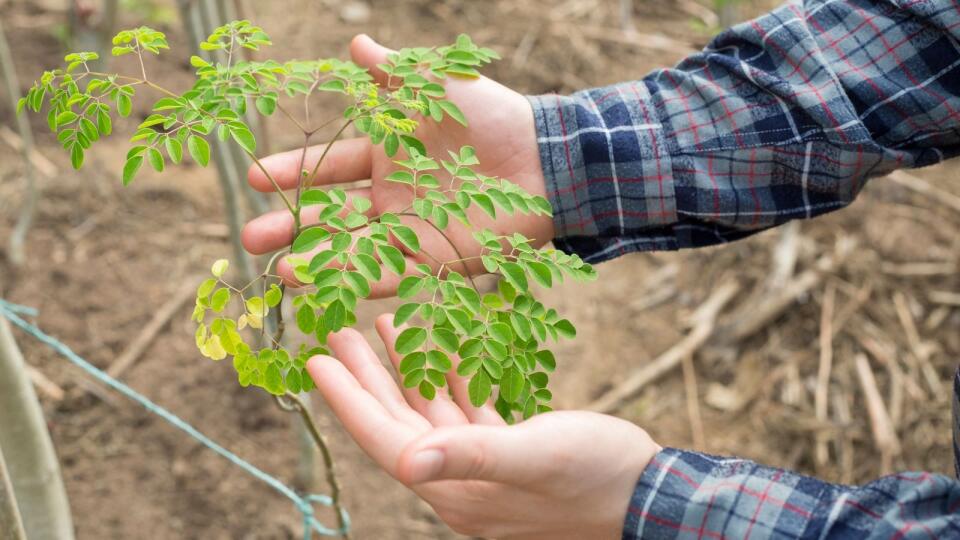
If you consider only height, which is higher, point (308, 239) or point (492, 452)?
point (308, 239)

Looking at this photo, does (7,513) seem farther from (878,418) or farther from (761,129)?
(878,418)

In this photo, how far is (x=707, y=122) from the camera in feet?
5.57

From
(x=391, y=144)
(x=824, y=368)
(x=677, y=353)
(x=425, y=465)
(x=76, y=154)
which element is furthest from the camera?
(x=677, y=353)

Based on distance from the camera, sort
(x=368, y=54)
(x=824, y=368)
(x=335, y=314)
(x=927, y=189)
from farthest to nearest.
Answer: (x=927, y=189), (x=824, y=368), (x=368, y=54), (x=335, y=314)

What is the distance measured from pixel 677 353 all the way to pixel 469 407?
199cm

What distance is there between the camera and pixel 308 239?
1261 millimetres

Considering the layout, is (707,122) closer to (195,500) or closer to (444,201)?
(444,201)

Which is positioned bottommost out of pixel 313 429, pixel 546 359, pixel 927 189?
pixel 927 189

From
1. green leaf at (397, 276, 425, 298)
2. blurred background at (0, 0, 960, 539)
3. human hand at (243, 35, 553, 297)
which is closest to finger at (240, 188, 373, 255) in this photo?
human hand at (243, 35, 553, 297)

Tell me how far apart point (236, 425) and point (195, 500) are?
0.27m

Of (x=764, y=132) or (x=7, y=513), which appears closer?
(x=7, y=513)

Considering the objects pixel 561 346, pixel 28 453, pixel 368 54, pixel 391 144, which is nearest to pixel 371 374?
pixel 391 144

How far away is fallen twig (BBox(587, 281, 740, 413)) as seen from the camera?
10.2ft

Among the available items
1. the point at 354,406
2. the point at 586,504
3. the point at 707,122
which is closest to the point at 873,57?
the point at 707,122
